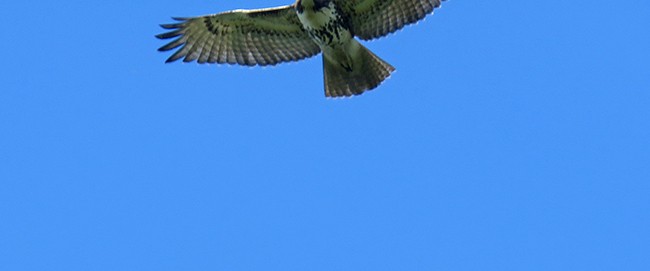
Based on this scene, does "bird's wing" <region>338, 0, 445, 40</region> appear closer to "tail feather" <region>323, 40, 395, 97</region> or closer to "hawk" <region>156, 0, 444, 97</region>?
"hawk" <region>156, 0, 444, 97</region>

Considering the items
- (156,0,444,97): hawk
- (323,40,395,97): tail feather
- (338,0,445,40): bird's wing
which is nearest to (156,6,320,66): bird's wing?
(156,0,444,97): hawk

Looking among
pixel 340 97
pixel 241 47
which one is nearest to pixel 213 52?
pixel 241 47

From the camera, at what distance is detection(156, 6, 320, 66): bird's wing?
70.2 feet

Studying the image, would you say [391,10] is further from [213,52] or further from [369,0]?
[213,52]

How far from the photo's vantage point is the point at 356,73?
70.3 ft

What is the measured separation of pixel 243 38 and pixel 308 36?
852mm

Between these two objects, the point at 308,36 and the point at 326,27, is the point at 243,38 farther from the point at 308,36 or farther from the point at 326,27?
the point at 326,27

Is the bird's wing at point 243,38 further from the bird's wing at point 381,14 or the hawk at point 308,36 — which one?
the bird's wing at point 381,14

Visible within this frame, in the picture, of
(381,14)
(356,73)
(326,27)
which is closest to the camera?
(326,27)

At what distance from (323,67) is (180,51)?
183cm

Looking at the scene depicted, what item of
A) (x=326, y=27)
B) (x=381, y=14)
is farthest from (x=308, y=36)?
(x=381, y=14)

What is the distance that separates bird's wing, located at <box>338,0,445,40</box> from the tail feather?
0.76 feet

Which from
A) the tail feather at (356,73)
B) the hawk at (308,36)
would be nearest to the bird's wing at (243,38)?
the hawk at (308,36)

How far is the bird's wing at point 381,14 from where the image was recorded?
2095 centimetres
